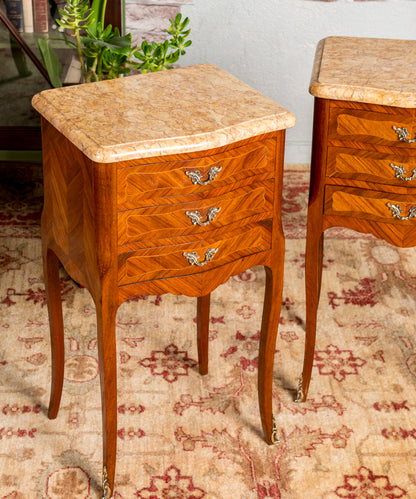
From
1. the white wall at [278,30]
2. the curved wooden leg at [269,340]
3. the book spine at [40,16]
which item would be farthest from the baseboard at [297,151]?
the curved wooden leg at [269,340]

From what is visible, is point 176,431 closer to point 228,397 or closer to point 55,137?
point 228,397

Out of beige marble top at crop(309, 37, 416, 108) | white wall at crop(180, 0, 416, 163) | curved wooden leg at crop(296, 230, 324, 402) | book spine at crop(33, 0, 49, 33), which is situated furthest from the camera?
white wall at crop(180, 0, 416, 163)

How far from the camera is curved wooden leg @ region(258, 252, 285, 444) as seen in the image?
1.95m

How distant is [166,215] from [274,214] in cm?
30

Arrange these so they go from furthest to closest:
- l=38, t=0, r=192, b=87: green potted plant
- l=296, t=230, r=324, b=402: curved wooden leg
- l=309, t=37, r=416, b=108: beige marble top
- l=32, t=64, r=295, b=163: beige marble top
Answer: l=38, t=0, r=192, b=87: green potted plant < l=296, t=230, r=324, b=402: curved wooden leg < l=309, t=37, r=416, b=108: beige marble top < l=32, t=64, r=295, b=163: beige marble top

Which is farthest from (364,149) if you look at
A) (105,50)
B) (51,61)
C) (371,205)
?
(51,61)

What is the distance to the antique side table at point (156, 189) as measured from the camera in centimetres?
164

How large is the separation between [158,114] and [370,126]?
0.56 m

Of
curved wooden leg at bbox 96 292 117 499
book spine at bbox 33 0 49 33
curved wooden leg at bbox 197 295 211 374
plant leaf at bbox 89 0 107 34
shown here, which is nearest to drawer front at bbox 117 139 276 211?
curved wooden leg at bbox 96 292 117 499

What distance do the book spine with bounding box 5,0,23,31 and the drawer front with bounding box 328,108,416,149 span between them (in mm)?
1529

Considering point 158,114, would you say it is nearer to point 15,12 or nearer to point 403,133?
point 403,133

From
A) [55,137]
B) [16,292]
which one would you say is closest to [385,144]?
[55,137]

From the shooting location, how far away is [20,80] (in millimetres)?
3072

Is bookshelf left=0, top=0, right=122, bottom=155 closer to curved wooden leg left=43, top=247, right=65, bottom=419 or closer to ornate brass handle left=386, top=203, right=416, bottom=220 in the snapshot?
curved wooden leg left=43, top=247, right=65, bottom=419
